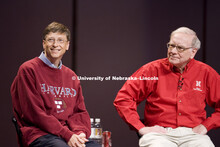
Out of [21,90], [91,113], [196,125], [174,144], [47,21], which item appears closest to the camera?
[21,90]

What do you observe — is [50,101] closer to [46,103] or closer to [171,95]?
[46,103]

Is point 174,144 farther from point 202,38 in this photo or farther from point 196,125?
point 202,38

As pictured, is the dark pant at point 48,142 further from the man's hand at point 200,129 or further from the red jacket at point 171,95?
the man's hand at point 200,129

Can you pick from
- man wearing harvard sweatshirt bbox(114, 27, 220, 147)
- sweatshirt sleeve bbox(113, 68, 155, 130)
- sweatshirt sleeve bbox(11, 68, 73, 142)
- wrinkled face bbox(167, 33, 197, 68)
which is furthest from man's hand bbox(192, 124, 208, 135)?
sweatshirt sleeve bbox(11, 68, 73, 142)

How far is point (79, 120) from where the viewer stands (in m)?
2.71

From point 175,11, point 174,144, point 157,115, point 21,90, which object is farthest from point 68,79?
point 175,11

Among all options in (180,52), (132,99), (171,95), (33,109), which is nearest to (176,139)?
(171,95)

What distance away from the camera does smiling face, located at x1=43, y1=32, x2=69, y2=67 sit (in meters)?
2.62

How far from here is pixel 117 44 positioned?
350 centimetres

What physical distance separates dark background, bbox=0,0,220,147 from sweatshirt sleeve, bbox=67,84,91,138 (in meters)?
0.75

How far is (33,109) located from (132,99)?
94 centimetres

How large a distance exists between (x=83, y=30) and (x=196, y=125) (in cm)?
156

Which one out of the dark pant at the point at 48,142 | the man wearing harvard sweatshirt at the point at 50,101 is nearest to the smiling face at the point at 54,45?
the man wearing harvard sweatshirt at the point at 50,101

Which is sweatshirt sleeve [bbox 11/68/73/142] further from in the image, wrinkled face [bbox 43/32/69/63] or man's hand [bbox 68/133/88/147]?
wrinkled face [bbox 43/32/69/63]
